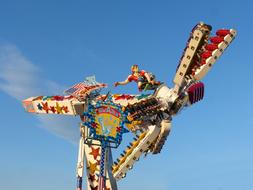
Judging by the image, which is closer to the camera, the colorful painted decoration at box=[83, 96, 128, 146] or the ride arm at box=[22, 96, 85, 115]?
the colorful painted decoration at box=[83, 96, 128, 146]

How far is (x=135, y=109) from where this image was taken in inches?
1057

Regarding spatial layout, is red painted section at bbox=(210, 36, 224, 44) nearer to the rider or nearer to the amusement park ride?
the amusement park ride

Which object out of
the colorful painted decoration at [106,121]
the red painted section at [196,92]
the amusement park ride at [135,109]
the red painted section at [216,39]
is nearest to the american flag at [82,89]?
the amusement park ride at [135,109]

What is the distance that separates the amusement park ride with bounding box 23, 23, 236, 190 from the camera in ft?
83.8

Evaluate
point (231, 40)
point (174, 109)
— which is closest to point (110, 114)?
point (174, 109)

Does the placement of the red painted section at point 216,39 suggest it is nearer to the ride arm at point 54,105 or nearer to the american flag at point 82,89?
the american flag at point 82,89

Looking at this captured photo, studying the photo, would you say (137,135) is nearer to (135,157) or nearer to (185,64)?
(135,157)

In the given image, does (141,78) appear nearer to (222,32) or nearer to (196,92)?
(196,92)

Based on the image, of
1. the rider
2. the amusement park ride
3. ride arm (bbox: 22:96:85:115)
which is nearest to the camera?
the amusement park ride

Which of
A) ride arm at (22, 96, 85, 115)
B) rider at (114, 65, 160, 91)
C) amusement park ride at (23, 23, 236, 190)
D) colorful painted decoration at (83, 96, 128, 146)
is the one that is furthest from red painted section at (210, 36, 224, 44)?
ride arm at (22, 96, 85, 115)

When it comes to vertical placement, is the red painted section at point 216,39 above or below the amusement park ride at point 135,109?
above

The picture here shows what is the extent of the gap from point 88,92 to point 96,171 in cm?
441

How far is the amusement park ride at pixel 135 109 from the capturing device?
83.8 feet

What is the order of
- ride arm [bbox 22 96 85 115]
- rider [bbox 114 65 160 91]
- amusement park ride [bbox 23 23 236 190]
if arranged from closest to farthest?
amusement park ride [bbox 23 23 236 190], rider [bbox 114 65 160 91], ride arm [bbox 22 96 85 115]
